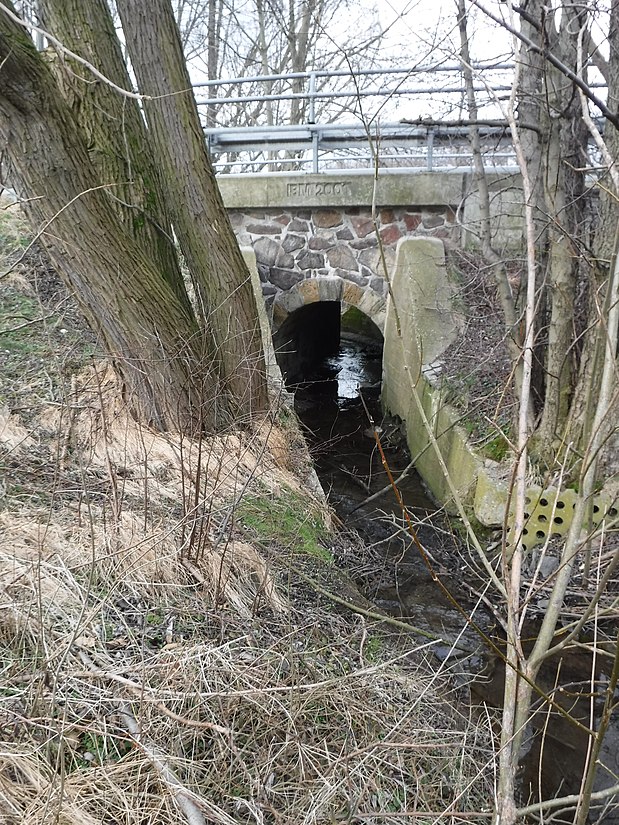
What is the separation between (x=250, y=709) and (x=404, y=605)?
104 inches

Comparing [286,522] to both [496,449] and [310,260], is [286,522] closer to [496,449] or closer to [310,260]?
[496,449]

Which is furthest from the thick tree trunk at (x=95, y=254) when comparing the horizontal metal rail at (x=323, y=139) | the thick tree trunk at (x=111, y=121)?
the horizontal metal rail at (x=323, y=139)

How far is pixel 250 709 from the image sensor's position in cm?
263

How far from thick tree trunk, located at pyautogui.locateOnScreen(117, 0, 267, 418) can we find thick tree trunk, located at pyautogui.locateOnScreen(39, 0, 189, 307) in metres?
0.12

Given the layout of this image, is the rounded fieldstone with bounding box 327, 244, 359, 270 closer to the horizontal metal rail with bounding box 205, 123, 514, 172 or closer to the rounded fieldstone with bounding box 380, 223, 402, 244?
the rounded fieldstone with bounding box 380, 223, 402, 244

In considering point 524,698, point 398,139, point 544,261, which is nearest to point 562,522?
point 544,261

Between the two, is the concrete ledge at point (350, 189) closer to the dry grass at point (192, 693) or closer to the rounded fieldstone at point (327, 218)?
the rounded fieldstone at point (327, 218)

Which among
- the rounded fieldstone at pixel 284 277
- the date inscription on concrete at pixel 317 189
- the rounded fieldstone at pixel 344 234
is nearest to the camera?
the date inscription on concrete at pixel 317 189

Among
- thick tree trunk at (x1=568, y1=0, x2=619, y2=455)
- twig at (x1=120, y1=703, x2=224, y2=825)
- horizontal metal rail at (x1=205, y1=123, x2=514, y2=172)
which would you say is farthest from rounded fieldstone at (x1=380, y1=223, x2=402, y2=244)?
twig at (x1=120, y1=703, x2=224, y2=825)

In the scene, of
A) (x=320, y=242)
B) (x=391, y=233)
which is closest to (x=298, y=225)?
(x=320, y=242)

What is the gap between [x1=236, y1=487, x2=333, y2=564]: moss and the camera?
431cm

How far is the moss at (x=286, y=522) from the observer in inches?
170

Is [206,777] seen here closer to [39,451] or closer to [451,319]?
[39,451]

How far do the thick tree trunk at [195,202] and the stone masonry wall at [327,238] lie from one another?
3481 mm
